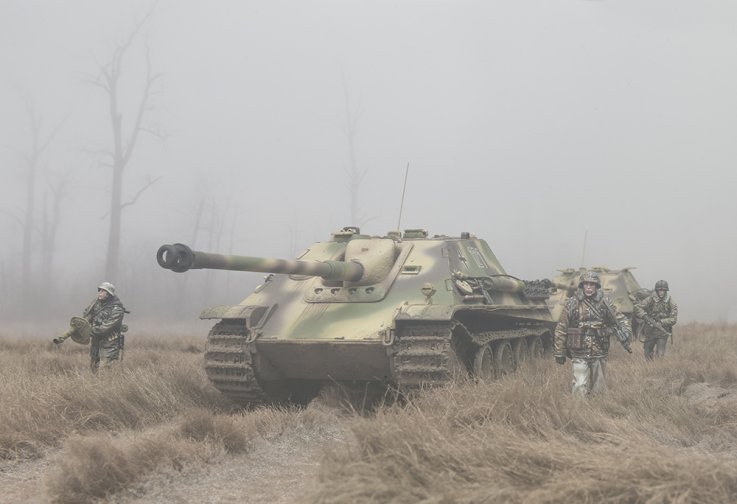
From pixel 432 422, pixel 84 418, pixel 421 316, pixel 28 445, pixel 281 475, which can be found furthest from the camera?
pixel 421 316

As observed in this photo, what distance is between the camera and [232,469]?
575cm

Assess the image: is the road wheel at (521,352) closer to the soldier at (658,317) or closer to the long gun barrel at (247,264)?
the long gun barrel at (247,264)

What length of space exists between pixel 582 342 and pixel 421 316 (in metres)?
1.71

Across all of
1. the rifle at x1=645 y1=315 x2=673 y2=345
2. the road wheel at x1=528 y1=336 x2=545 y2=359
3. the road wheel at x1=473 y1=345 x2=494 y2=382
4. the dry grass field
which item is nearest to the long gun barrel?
the dry grass field

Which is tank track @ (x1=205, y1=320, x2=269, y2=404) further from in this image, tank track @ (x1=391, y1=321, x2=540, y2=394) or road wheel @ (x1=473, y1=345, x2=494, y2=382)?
road wheel @ (x1=473, y1=345, x2=494, y2=382)

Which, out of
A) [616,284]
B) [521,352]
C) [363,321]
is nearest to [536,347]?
[521,352]

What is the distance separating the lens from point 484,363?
9328mm

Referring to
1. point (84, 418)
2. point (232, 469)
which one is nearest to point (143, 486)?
point (232, 469)

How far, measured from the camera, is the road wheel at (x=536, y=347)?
11.6m

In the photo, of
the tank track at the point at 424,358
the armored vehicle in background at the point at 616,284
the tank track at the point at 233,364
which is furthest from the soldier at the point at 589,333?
the armored vehicle in background at the point at 616,284

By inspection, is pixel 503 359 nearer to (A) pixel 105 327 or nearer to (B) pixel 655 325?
(B) pixel 655 325

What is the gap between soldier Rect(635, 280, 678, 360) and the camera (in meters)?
13.2

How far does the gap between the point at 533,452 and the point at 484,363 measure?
16.7ft

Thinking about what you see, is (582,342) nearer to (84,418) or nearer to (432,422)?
(432,422)
